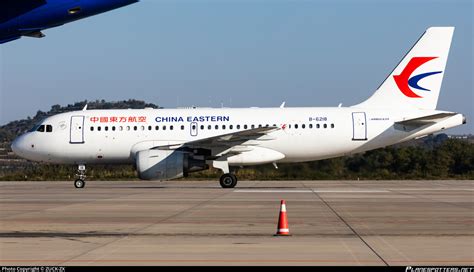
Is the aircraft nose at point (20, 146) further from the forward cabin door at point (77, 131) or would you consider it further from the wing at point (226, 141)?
the wing at point (226, 141)

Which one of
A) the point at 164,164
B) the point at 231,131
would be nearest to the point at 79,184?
the point at 164,164

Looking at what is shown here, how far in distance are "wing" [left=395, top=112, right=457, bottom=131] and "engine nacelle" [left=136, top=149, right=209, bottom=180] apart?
28.4 feet

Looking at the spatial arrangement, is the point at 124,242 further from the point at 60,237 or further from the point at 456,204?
the point at 456,204

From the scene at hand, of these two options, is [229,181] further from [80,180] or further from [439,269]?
[439,269]

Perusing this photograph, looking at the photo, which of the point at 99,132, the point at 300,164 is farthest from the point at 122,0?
the point at 300,164

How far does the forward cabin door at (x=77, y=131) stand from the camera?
118 ft

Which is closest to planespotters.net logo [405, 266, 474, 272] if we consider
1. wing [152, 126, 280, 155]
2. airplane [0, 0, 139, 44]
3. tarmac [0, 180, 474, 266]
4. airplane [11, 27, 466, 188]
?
tarmac [0, 180, 474, 266]

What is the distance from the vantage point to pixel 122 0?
1008 centimetres

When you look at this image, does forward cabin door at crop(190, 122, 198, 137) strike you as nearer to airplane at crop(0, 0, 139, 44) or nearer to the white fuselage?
the white fuselage

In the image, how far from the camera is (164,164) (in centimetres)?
3253

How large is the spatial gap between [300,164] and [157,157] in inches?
436

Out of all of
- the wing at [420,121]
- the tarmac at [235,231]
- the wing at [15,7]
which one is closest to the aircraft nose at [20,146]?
the tarmac at [235,231]

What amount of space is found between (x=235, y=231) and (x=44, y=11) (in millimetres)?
6914

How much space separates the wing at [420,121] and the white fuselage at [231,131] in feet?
0.62
